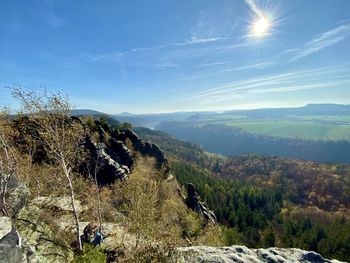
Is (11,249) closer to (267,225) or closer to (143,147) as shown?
(143,147)

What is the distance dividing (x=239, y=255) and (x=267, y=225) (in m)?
113

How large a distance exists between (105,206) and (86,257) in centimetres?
2752

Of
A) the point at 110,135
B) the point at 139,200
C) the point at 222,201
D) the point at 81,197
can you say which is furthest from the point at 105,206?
the point at 222,201

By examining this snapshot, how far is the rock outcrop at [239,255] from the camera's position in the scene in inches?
750

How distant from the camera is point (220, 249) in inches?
Result: 818

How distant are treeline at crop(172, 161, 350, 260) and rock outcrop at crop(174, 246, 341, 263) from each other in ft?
215

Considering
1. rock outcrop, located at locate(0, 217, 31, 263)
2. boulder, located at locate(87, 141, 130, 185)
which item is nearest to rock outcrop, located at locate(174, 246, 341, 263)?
rock outcrop, located at locate(0, 217, 31, 263)

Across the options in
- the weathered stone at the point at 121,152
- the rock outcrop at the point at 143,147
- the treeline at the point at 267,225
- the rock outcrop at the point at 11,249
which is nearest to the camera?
the rock outcrop at the point at 11,249

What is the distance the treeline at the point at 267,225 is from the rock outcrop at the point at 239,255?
2578 inches

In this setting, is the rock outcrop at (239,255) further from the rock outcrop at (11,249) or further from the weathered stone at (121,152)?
the weathered stone at (121,152)

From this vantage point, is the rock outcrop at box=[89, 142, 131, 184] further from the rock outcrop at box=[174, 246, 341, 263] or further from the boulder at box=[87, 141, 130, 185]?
the rock outcrop at box=[174, 246, 341, 263]

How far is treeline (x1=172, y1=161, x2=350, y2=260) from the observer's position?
9912 cm

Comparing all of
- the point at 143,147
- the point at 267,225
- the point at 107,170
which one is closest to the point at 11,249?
the point at 107,170

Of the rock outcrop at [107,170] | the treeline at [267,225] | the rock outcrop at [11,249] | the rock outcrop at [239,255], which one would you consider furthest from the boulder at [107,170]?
the rock outcrop at [11,249]
